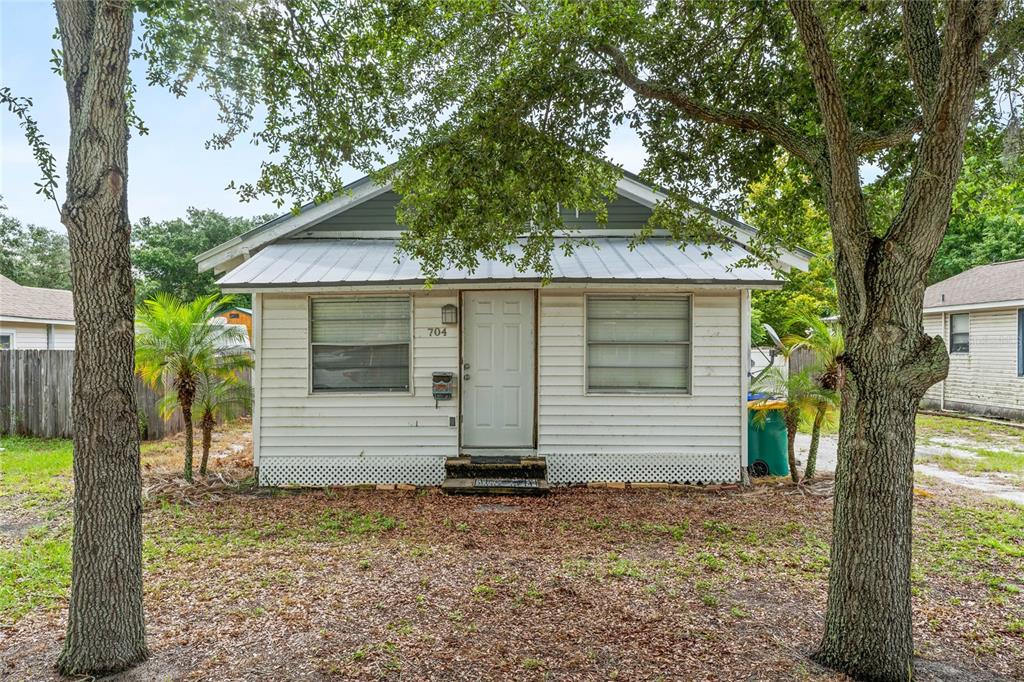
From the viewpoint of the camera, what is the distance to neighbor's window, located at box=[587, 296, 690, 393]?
7281mm

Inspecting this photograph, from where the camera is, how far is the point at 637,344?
729 centimetres

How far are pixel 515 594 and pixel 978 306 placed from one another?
1483 cm

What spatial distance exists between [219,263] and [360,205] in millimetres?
2188

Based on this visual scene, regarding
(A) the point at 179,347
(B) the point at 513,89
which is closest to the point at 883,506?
(B) the point at 513,89

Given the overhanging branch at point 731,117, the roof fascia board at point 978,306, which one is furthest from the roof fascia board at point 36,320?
the roof fascia board at point 978,306

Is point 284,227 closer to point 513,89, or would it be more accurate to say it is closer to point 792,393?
point 513,89

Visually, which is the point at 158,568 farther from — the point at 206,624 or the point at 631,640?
the point at 631,640

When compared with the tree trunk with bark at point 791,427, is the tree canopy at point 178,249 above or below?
above

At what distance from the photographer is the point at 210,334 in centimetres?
729

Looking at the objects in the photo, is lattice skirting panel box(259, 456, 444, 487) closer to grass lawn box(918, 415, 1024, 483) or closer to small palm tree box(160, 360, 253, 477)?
small palm tree box(160, 360, 253, 477)

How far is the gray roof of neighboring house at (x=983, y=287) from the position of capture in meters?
13.0

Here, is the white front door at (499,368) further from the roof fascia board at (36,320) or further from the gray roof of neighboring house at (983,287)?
the roof fascia board at (36,320)

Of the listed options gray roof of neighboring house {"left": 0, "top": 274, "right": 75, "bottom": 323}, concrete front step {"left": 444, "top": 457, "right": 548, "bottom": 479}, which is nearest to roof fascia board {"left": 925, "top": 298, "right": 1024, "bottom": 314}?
concrete front step {"left": 444, "top": 457, "right": 548, "bottom": 479}

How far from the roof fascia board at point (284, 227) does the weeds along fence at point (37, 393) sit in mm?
3633
